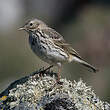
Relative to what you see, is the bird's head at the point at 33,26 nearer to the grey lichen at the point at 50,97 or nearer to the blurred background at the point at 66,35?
the grey lichen at the point at 50,97

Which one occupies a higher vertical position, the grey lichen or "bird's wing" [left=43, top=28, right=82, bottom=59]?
"bird's wing" [left=43, top=28, right=82, bottom=59]

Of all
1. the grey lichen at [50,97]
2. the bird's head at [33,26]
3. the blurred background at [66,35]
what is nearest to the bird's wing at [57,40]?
the bird's head at [33,26]

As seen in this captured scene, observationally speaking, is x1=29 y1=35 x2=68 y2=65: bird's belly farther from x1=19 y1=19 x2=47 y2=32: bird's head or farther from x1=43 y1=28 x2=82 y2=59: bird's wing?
x1=19 y1=19 x2=47 y2=32: bird's head

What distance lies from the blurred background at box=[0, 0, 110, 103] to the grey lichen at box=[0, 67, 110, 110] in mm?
8548

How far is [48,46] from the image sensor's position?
10.3 m

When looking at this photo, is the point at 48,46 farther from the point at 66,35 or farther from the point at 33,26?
the point at 66,35

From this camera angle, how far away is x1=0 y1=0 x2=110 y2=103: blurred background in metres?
20.9

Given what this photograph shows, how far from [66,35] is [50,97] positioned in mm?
20307

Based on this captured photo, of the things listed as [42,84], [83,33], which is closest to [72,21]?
[83,33]

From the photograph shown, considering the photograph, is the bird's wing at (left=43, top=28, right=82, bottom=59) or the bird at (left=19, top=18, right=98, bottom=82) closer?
the bird at (left=19, top=18, right=98, bottom=82)

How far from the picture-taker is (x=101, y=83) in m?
20.2

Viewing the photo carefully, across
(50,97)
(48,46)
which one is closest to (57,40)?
(48,46)

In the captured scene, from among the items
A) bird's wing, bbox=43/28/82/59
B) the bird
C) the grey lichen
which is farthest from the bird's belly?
the grey lichen

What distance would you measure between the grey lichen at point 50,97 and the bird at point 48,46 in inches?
52.7
